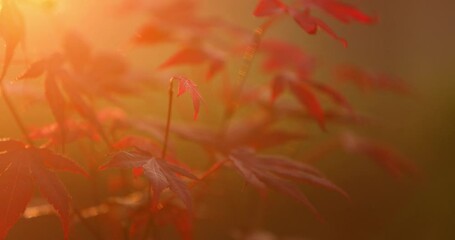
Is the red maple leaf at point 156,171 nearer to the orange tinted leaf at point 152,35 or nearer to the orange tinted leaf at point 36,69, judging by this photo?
the orange tinted leaf at point 36,69

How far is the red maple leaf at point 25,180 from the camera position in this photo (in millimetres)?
896

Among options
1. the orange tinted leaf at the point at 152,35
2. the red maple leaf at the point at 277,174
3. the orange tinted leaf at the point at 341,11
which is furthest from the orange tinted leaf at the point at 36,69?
the orange tinted leaf at the point at 152,35

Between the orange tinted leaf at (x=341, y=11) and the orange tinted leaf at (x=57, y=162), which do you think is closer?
the orange tinted leaf at (x=57, y=162)

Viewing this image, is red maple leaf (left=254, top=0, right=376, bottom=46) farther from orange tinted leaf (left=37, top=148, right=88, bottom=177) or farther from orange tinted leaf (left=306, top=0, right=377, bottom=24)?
orange tinted leaf (left=37, top=148, right=88, bottom=177)

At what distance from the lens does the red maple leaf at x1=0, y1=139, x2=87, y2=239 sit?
896 mm

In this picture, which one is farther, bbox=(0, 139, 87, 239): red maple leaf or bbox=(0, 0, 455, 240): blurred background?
bbox=(0, 0, 455, 240): blurred background

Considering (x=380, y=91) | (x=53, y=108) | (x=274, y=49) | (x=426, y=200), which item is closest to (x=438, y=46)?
(x=380, y=91)

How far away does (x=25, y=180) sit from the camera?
36.5 inches

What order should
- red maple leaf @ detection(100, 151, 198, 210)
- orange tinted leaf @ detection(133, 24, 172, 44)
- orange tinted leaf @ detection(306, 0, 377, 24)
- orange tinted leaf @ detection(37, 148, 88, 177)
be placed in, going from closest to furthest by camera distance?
red maple leaf @ detection(100, 151, 198, 210), orange tinted leaf @ detection(37, 148, 88, 177), orange tinted leaf @ detection(306, 0, 377, 24), orange tinted leaf @ detection(133, 24, 172, 44)

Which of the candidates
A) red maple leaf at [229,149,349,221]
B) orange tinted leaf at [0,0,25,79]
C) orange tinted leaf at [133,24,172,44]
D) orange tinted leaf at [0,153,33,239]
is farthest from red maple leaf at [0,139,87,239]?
orange tinted leaf at [133,24,172,44]

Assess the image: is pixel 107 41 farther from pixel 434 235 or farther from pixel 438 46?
pixel 438 46

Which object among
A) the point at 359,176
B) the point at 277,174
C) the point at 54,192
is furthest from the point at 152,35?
the point at 359,176

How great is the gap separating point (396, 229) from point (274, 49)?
50.1 inches

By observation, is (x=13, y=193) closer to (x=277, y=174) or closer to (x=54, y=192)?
(x=54, y=192)
